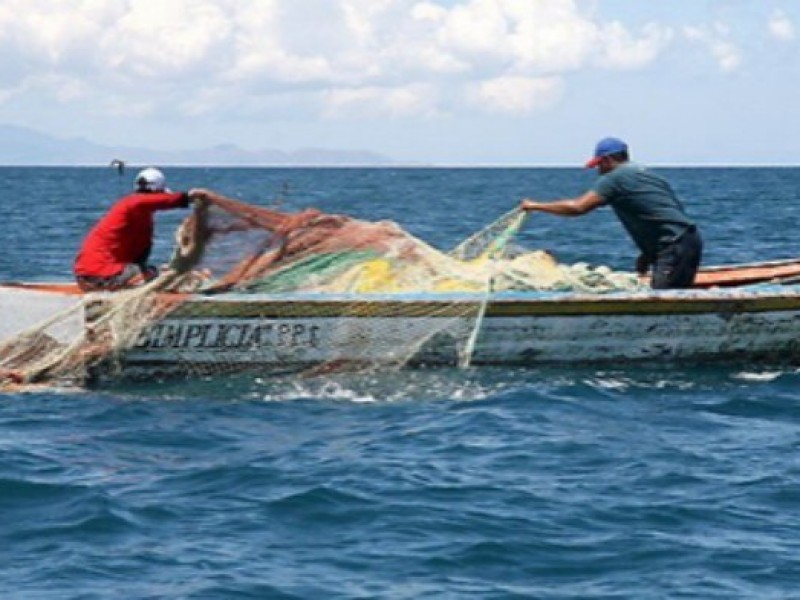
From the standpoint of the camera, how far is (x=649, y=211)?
12438mm

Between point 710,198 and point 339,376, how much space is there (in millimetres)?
45495

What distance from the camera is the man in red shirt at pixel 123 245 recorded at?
1223 cm

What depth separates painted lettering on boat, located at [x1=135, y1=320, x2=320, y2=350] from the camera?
11.8 m

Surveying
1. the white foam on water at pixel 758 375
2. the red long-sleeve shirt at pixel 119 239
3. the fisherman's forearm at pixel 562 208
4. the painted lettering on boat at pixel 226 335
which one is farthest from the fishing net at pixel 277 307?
the white foam on water at pixel 758 375

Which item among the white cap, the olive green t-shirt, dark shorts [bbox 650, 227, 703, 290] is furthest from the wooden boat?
the white cap

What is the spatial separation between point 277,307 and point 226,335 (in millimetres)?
434

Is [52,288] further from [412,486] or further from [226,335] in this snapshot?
[412,486]

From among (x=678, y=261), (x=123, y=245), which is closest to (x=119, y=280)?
(x=123, y=245)

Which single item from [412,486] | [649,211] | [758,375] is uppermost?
[649,211]

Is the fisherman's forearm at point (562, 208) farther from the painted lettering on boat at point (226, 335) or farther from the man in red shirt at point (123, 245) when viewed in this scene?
the man in red shirt at point (123, 245)

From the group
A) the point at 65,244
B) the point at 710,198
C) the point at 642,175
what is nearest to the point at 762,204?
the point at 710,198

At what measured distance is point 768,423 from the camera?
1049 centimetres

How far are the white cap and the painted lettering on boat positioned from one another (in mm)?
1214

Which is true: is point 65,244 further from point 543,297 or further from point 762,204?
point 762,204
